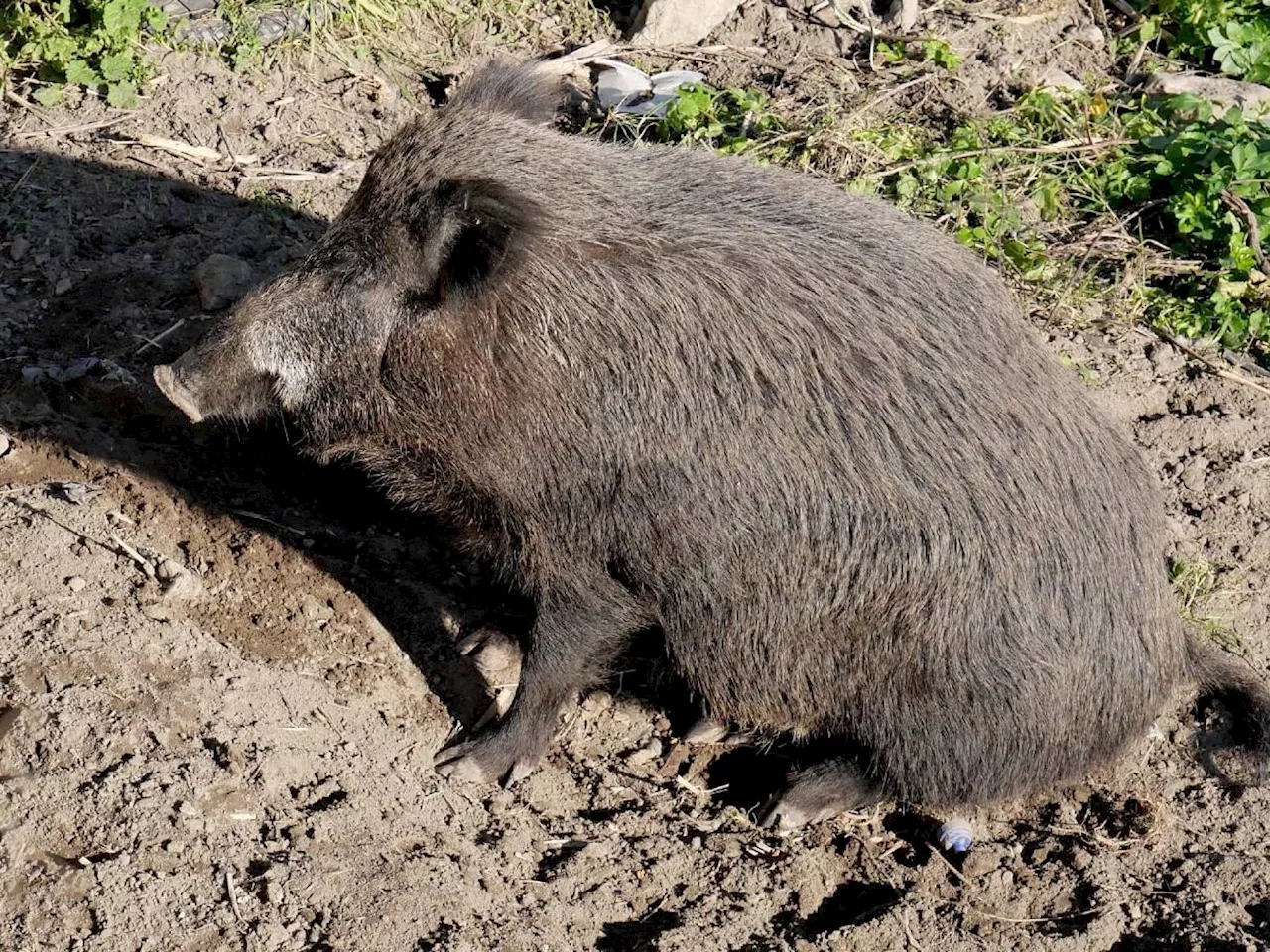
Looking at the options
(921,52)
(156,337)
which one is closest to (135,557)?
(156,337)

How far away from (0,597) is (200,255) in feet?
6.10

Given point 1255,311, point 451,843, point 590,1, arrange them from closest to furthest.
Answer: point 451,843 < point 1255,311 < point 590,1

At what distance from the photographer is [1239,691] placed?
455 cm

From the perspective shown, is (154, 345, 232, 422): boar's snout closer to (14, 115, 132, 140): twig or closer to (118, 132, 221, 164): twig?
(118, 132, 221, 164): twig

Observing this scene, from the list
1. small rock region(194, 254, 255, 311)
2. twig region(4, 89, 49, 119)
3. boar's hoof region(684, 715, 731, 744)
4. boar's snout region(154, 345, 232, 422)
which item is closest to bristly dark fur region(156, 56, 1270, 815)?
boar's snout region(154, 345, 232, 422)

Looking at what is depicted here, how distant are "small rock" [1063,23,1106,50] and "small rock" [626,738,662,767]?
4.35 m

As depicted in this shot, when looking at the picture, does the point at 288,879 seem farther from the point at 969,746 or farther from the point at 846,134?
the point at 846,134

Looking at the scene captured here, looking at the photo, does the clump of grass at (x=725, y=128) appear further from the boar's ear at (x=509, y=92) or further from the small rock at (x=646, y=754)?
the small rock at (x=646, y=754)

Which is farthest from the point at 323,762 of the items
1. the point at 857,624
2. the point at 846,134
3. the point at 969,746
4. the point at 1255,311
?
the point at 1255,311

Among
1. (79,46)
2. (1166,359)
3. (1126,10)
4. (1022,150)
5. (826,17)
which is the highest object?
(1126,10)

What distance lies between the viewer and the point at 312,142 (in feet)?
20.0

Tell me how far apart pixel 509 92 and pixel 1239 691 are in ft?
9.63

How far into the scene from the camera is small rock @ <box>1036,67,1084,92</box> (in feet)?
22.1

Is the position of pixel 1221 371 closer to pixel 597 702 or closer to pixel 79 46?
pixel 597 702
